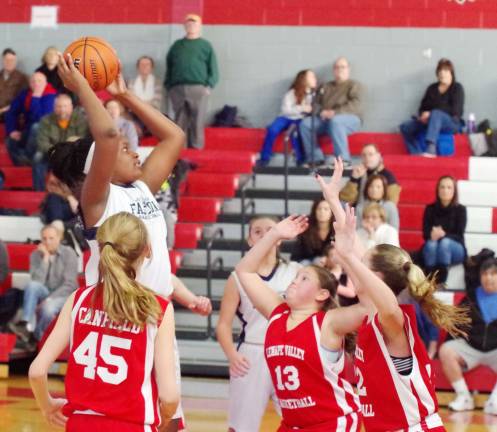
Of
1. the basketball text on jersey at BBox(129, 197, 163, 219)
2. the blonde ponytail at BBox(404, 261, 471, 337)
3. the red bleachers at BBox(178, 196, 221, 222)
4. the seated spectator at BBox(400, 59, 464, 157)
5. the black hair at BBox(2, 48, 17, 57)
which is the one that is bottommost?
the red bleachers at BBox(178, 196, 221, 222)

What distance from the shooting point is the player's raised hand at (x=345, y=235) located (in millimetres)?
4605

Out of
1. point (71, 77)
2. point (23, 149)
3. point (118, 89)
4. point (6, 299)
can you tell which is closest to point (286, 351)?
point (118, 89)

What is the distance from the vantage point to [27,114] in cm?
1366

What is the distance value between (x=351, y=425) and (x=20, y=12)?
34.6ft

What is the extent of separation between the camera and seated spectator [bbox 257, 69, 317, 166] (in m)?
13.0

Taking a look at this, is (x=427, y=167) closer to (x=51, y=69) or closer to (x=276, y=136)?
(x=276, y=136)

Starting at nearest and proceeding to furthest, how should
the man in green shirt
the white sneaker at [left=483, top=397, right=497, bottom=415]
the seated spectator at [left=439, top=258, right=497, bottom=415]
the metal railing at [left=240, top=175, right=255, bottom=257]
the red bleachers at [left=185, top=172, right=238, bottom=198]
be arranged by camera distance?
the white sneaker at [left=483, top=397, right=497, bottom=415], the seated spectator at [left=439, top=258, right=497, bottom=415], the metal railing at [left=240, top=175, right=255, bottom=257], the red bleachers at [left=185, top=172, right=238, bottom=198], the man in green shirt

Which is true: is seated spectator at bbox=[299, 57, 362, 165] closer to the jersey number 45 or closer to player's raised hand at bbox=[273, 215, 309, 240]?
player's raised hand at bbox=[273, 215, 309, 240]

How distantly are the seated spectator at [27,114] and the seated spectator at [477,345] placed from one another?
5.71 metres

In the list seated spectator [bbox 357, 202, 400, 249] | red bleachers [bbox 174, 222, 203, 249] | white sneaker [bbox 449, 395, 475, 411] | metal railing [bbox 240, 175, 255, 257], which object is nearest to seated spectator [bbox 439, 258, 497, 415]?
white sneaker [bbox 449, 395, 475, 411]

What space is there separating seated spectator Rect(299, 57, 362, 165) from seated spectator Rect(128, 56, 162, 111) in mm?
1863

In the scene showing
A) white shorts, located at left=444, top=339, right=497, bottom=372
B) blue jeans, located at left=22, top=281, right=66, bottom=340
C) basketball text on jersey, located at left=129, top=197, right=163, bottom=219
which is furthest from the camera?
blue jeans, located at left=22, top=281, right=66, bottom=340

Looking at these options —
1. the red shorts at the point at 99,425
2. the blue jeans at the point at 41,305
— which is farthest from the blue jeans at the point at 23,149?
the red shorts at the point at 99,425

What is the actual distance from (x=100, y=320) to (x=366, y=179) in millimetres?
7503
